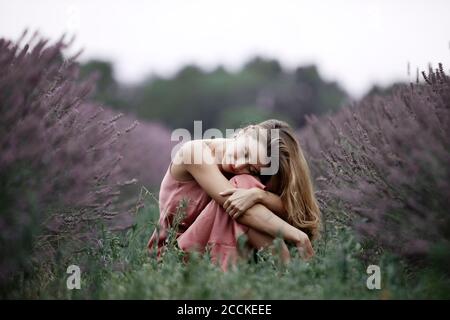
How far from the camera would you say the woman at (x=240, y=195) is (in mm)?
3354

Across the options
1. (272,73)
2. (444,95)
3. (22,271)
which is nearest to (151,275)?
(22,271)

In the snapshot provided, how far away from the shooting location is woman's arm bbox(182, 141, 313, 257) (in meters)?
3.34

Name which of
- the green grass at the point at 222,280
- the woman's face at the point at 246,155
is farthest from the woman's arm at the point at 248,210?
the green grass at the point at 222,280

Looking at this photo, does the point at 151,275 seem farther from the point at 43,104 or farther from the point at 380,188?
the point at 380,188

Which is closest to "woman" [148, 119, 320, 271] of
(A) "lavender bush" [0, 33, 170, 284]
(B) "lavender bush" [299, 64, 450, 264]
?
(B) "lavender bush" [299, 64, 450, 264]

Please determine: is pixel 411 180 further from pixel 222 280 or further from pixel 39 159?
pixel 39 159

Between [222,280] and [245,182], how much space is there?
1.04 metres

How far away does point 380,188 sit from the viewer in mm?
3004

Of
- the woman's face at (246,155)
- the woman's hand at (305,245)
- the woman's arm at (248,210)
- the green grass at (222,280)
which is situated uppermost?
the woman's face at (246,155)

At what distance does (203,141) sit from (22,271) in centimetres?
135

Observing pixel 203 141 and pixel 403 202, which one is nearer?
pixel 403 202

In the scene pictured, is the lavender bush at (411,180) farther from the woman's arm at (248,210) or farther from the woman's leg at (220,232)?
the woman's leg at (220,232)

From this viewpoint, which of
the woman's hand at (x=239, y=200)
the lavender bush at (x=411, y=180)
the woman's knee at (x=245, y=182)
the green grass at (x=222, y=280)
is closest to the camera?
the green grass at (x=222, y=280)

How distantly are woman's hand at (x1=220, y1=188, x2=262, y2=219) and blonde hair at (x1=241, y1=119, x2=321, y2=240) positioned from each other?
280mm
